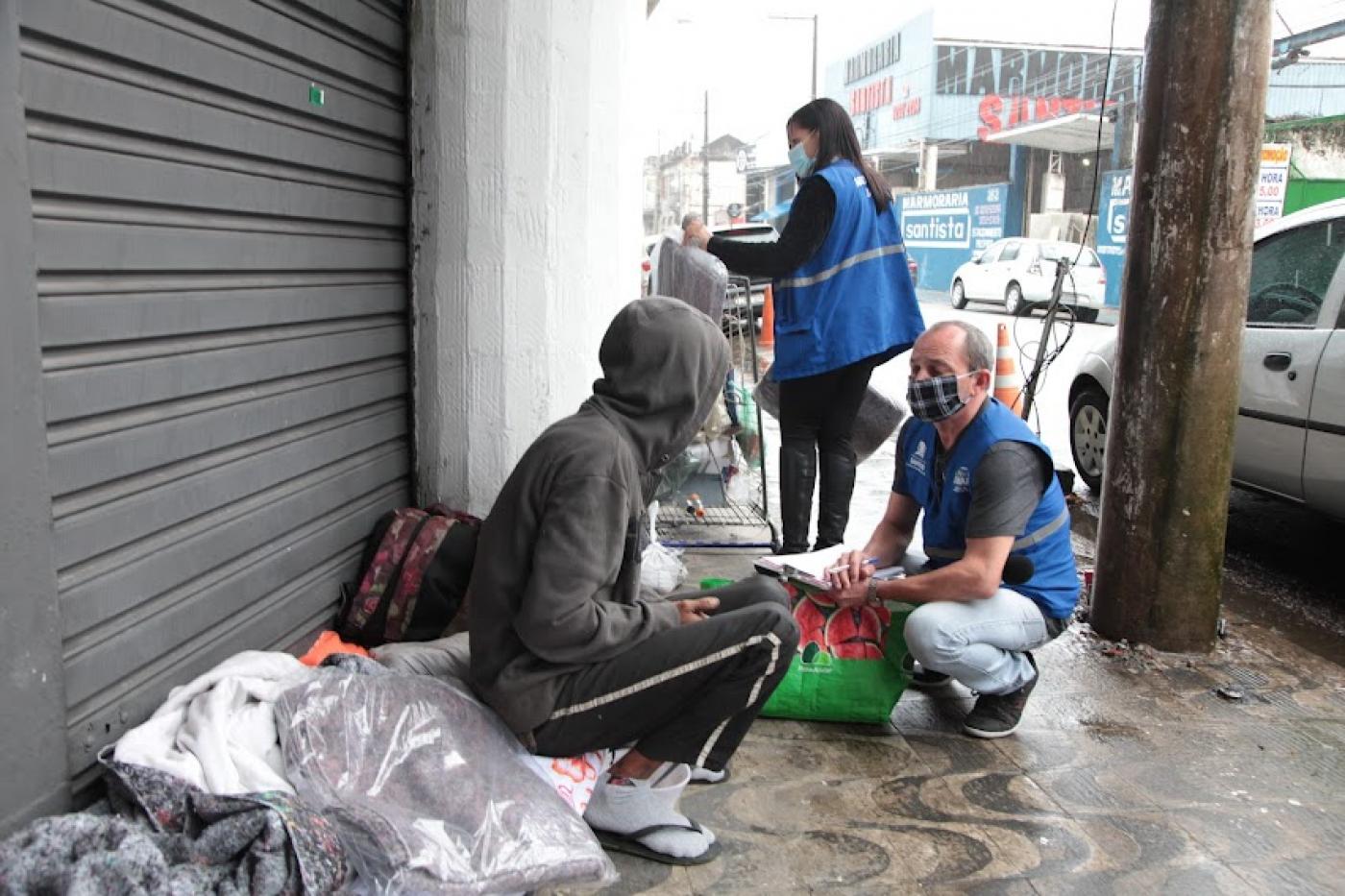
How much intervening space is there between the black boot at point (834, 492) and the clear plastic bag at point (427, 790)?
249 cm

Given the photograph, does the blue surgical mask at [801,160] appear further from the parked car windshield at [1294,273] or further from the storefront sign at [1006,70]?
the storefront sign at [1006,70]

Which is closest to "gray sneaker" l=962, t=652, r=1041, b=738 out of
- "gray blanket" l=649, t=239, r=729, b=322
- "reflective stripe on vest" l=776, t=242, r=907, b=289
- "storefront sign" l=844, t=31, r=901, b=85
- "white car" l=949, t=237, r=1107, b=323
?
"reflective stripe on vest" l=776, t=242, r=907, b=289

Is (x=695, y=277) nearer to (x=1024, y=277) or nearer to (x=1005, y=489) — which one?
(x=1005, y=489)

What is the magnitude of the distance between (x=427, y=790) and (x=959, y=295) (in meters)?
24.5

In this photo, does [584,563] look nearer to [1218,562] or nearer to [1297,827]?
[1297,827]

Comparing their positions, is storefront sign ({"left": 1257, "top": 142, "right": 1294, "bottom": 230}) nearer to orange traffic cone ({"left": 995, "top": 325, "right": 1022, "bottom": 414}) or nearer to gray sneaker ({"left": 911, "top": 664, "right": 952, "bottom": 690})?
orange traffic cone ({"left": 995, "top": 325, "right": 1022, "bottom": 414})

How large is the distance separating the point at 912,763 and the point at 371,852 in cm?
171

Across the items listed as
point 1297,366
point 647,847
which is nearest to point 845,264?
point 1297,366

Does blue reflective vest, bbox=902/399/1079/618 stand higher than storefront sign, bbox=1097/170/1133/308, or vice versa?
storefront sign, bbox=1097/170/1133/308

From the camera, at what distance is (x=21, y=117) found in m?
2.03

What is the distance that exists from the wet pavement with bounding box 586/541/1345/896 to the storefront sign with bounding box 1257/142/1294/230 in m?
14.1

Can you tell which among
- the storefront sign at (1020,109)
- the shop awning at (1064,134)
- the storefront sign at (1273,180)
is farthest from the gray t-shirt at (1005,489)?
the storefront sign at (1020,109)

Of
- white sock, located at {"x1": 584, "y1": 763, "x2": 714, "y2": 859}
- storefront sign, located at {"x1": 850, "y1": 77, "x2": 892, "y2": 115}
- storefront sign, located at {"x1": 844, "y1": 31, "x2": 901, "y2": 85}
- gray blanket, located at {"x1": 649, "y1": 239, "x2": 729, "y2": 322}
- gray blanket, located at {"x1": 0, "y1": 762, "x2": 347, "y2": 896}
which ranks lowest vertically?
white sock, located at {"x1": 584, "y1": 763, "x2": 714, "y2": 859}

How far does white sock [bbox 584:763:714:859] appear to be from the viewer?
271 centimetres
